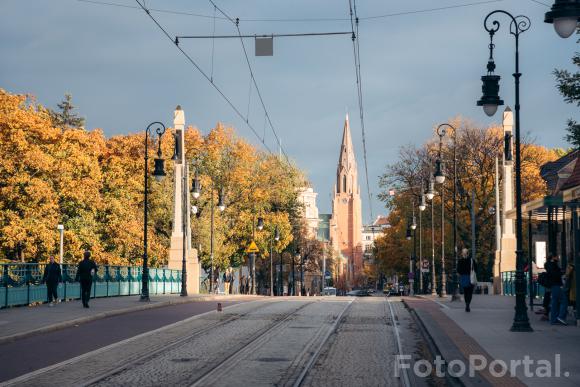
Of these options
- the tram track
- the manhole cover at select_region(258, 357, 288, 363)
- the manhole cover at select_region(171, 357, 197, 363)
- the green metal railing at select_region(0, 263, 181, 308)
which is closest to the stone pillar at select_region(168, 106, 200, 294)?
the green metal railing at select_region(0, 263, 181, 308)

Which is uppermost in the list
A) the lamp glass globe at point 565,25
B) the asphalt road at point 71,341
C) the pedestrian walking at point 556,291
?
the lamp glass globe at point 565,25

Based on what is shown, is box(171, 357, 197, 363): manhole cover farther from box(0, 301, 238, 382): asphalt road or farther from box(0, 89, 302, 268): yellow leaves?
box(0, 89, 302, 268): yellow leaves

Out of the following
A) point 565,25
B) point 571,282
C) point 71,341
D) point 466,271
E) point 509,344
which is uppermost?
point 565,25

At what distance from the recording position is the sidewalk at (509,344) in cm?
1237

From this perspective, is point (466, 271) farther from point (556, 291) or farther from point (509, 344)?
point (509, 344)

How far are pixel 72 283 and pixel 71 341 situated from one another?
57.7ft

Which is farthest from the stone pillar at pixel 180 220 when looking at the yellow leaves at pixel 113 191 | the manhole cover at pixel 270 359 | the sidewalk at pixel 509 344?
the manhole cover at pixel 270 359

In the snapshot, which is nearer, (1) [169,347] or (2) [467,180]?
(1) [169,347]

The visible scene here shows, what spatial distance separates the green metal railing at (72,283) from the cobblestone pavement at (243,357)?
313 inches

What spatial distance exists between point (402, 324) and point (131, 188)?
156 ft

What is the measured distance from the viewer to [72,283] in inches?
1444

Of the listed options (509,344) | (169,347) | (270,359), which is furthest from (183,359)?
(509,344)

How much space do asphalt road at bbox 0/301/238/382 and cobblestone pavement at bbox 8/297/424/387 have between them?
451mm

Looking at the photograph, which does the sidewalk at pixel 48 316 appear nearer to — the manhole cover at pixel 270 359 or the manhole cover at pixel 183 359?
the manhole cover at pixel 183 359
